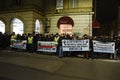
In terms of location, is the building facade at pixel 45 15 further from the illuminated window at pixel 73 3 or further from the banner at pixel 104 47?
the banner at pixel 104 47

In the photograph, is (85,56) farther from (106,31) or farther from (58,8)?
(106,31)

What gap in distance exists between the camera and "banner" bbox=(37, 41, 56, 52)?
20.2 meters

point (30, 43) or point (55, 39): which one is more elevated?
point (55, 39)

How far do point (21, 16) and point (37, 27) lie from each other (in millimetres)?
2673

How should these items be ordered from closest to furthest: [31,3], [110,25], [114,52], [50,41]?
[114,52]
[50,41]
[31,3]
[110,25]

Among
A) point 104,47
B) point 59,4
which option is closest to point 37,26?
point 59,4

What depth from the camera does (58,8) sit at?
99.7ft

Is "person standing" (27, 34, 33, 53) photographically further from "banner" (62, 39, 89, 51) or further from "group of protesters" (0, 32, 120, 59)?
"banner" (62, 39, 89, 51)

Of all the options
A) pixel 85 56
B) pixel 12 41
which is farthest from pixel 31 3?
pixel 85 56

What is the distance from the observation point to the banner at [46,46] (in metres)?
20.2

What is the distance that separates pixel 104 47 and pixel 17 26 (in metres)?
13.4

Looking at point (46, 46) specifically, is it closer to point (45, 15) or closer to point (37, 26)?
point (37, 26)

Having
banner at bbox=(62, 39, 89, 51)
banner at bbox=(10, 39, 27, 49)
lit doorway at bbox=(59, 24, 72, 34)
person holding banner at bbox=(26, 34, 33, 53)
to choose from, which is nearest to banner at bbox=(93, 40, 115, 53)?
banner at bbox=(62, 39, 89, 51)

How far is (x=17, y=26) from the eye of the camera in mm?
28734
